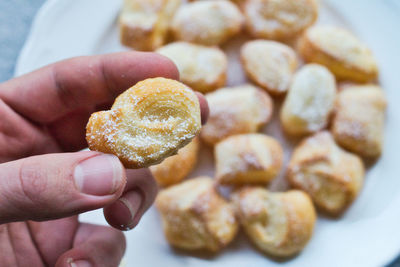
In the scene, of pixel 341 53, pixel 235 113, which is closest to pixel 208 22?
pixel 235 113

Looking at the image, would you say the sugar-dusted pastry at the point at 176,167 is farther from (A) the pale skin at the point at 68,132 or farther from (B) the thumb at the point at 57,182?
(B) the thumb at the point at 57,182

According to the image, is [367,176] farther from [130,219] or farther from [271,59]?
[130,219]

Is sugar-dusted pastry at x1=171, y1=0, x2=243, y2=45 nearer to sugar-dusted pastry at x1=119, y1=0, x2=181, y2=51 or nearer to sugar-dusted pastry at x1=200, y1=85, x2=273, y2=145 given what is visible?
sugar-dusted pastry at x1=119, y1=0, x2=181, y2=51

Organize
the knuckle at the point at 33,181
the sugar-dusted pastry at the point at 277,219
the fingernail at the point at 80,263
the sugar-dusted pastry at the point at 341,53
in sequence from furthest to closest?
the sugar-dusted pastry at the point at 341,53 → the sugar-dusted pastry at the point at 277,219 → the fingernail at the point at 80,263 → the knuckle at the point at 33,181

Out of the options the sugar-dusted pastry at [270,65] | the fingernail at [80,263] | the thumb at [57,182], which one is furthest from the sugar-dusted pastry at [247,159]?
the thumb at [57,182]

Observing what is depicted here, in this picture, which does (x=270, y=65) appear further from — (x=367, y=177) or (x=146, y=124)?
(x=146, y=124)

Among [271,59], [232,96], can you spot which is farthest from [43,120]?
[271,59]

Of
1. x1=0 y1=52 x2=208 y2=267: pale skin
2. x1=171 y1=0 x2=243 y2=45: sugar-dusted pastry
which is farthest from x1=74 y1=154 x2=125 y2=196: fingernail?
x1=171 y1=0 x2=243 y2=45: sugar-dusted pastry
